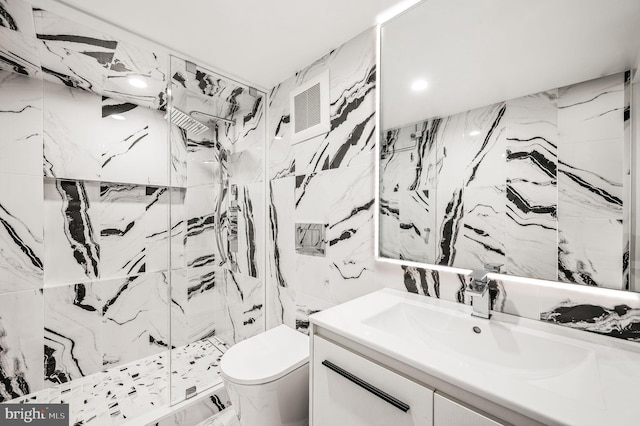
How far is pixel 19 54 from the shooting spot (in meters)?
1.60

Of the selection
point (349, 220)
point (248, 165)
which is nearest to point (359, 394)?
point (349, 220)

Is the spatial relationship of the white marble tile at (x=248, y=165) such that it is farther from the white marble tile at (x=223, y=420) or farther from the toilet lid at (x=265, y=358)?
the white marble tile at (x=223, y=420)

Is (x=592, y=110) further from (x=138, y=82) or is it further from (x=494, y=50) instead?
(x=138, y=82)

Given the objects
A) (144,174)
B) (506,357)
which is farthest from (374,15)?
(144,174)

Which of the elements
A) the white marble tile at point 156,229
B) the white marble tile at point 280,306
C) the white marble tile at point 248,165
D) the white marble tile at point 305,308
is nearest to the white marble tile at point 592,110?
the white marble tile at point 305,308

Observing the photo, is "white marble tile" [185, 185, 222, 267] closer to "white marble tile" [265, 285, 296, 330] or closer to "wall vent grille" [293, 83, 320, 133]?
"white marble tile" [265, 285, 296, 330]

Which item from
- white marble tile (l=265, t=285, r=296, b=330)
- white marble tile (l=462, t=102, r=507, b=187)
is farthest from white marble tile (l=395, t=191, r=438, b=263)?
white marble tile (l=265, t=285, r=296, b=330)

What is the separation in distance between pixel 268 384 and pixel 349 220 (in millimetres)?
938

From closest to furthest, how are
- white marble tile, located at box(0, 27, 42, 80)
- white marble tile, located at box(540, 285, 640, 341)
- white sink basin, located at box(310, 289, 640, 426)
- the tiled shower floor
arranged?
white sink basin, located at box(310, 289, 640, 426) → white marble tile, located at box(540, 285, 640, 341) → white marble tile, located at box(0, 27, 42, 80) → the tiled shower floor

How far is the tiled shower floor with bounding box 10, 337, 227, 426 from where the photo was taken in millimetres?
1691

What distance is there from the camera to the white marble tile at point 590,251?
85 centimetres

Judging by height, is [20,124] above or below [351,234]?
above

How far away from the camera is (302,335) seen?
70.0 inches

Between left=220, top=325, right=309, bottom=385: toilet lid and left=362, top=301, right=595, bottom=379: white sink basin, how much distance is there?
24.9 inches
